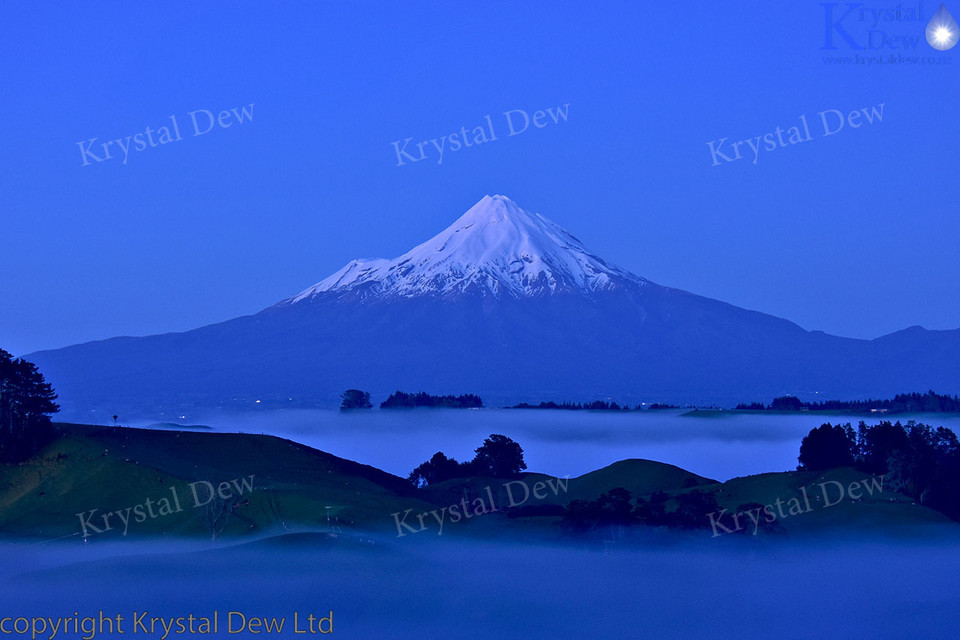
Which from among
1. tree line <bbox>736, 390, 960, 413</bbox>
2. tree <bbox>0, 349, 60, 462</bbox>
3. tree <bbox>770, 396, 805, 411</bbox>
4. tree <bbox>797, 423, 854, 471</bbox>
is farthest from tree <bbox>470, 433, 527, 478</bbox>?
tree <bbox>770, 396, 805, 411</bbox>

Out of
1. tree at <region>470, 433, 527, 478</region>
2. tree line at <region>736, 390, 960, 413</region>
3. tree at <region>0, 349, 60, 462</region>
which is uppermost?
tree at <region>0, 349, 60, 462</region>

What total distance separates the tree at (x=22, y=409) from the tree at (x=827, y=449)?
50.8 metres

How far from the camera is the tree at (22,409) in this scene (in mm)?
78438

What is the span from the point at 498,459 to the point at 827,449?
25.4 m

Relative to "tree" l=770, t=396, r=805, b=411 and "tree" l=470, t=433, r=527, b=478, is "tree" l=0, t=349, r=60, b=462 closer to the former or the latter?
"tree" l=470, t=433, r=527, b=478

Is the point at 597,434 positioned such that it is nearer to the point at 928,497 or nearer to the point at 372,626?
the point at 928,497

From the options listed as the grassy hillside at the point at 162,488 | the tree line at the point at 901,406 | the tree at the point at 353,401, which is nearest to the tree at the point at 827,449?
the grassy hillside at the point at 162,488

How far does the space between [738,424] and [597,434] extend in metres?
17.0

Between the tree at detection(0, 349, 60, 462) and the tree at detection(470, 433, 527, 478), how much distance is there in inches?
1367

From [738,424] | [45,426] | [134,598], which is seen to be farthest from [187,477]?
[738,424]

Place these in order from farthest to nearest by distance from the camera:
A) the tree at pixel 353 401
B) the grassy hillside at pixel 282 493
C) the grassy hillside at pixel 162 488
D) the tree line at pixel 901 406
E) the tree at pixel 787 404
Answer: the tree at pixel 353 401 < the tree at pixel 787 404 < the tree line at pixel 901 406 < the grassy hillside at pixel 282 493 < the grassy hillside at pixel 162 488

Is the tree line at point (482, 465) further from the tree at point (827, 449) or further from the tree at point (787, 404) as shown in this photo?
the tree at point (787, 404)

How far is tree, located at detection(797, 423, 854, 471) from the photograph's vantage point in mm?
92125

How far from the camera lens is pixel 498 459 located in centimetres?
10281
